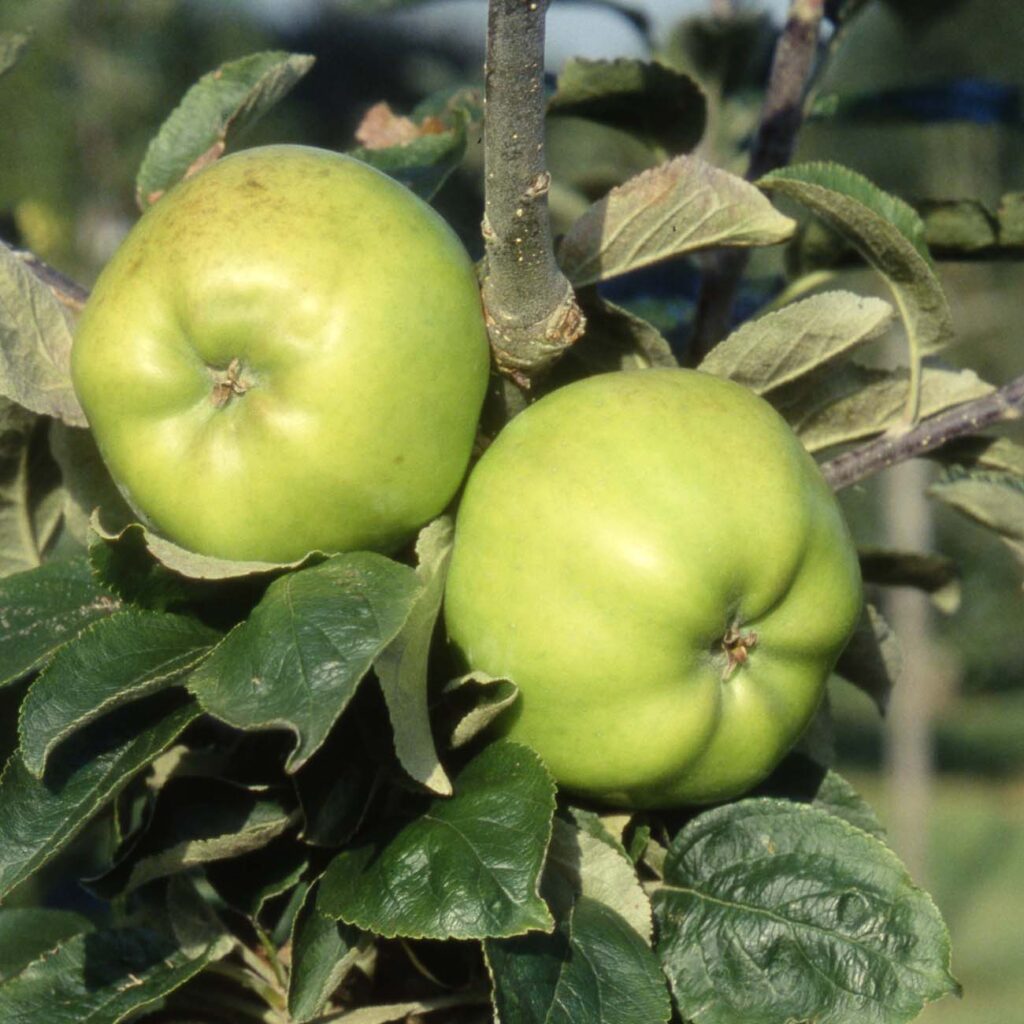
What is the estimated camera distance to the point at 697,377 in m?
0.75

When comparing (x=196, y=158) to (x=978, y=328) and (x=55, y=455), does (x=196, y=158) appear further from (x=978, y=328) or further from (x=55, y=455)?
(x=978, y=328)

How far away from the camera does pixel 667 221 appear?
0.78 meters

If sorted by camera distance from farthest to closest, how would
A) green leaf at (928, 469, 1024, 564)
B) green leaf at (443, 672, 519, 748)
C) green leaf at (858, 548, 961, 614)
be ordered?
green leaf at (858, 548, 961, 614) < green leaf at (928, 469, 1024, 564) < green leaf at (443, 672, 519, 748)

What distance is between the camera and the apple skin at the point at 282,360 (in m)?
0.67

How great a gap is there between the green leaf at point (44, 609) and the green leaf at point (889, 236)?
438 millimetres

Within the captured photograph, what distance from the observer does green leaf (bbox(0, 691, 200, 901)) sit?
2.07 ft

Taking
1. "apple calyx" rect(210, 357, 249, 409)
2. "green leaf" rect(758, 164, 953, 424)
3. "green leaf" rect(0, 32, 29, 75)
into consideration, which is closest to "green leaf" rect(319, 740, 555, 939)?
"apple calyx" rect(210, 357, 249, 409)

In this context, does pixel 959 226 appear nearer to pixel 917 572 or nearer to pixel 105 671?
pixel 917 572

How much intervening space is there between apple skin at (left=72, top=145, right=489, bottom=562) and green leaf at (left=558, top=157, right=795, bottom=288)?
4.0 inches

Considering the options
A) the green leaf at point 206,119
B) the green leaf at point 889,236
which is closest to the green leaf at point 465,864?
the green leaf at point 889,236

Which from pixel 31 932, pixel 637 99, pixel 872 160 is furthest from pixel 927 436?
pixel 872 160

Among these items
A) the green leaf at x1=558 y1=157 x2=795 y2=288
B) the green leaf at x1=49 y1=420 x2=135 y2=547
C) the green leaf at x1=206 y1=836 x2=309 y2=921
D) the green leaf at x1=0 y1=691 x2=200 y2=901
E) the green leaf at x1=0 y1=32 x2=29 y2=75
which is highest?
the green leaf at x1=558 y1=157 x2=795 y2=288

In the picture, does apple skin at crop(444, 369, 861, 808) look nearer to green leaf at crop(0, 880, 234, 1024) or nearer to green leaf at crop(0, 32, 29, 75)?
green leaf at crop(0, 880, 234, 1024)

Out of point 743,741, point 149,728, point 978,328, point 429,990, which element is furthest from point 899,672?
point 978,328
